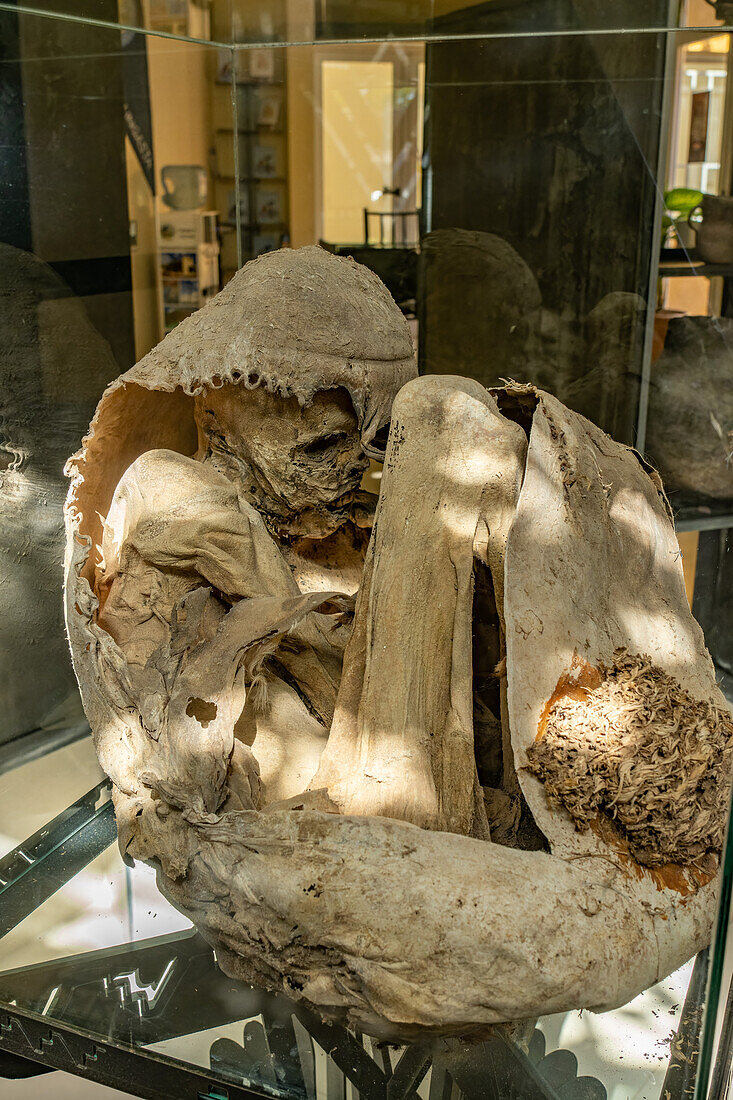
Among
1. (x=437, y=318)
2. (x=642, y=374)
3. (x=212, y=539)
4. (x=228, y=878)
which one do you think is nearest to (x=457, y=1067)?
(x=228, y=878)

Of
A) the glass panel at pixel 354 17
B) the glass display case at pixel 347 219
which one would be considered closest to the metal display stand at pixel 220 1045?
the glass display case at pixel 347 219

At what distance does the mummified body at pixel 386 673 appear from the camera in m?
1.21

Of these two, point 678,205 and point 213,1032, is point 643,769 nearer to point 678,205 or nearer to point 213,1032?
point 213,1032

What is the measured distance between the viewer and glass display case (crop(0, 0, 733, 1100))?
6.77 ft

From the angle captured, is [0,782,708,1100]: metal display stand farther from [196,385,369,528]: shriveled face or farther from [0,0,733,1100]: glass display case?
[196,385,369,528]: shriveled face

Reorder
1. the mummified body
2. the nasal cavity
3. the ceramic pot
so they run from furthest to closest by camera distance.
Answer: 1. the ceramic pot
2. the nasal cavity
3. the mummified body

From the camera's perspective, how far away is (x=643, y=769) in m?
1.30

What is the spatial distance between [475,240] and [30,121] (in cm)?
98

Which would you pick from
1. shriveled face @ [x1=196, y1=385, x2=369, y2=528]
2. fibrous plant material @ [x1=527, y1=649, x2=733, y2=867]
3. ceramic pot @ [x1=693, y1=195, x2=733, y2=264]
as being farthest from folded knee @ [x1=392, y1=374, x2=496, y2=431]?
ceramic pot @ [x1=693, y1=195, x2=733, y2=264]

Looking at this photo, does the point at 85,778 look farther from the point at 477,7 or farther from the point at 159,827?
the point at 477,7

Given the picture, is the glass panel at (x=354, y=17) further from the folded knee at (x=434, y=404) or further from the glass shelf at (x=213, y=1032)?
the glass shelf at (x=213, y=1032)

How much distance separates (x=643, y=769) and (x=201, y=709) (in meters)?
0.66

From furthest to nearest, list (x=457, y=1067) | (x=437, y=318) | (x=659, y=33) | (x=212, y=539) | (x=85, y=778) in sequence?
(x=437, y=318)
(x=85, y=778)
(x=659, y=33)
(x=212, y=539)
(x=457, y=1067)

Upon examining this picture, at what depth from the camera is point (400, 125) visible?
2.28m
